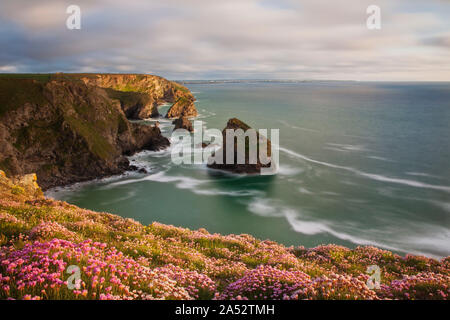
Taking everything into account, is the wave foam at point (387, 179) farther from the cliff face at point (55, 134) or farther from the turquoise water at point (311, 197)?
the cliff face at point (55, 134)

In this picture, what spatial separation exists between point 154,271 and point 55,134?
55.9m

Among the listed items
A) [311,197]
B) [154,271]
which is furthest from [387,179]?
[154,271]

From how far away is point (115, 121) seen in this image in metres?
67.8

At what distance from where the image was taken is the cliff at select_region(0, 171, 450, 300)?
196 inches

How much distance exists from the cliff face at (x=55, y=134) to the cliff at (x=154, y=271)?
42026mm

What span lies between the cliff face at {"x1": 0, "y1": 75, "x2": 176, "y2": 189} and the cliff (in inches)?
1655

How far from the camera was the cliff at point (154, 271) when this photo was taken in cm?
497

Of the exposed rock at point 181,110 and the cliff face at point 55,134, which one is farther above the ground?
the exposed rock at point 181,110

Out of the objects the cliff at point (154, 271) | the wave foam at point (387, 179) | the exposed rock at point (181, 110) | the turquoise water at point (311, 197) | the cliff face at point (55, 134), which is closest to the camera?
the cliff at point (154, 271)

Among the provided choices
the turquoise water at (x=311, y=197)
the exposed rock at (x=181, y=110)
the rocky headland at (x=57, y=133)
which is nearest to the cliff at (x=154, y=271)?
the turquoise water at (x=311, y=197)

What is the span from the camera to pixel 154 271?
649 cm
